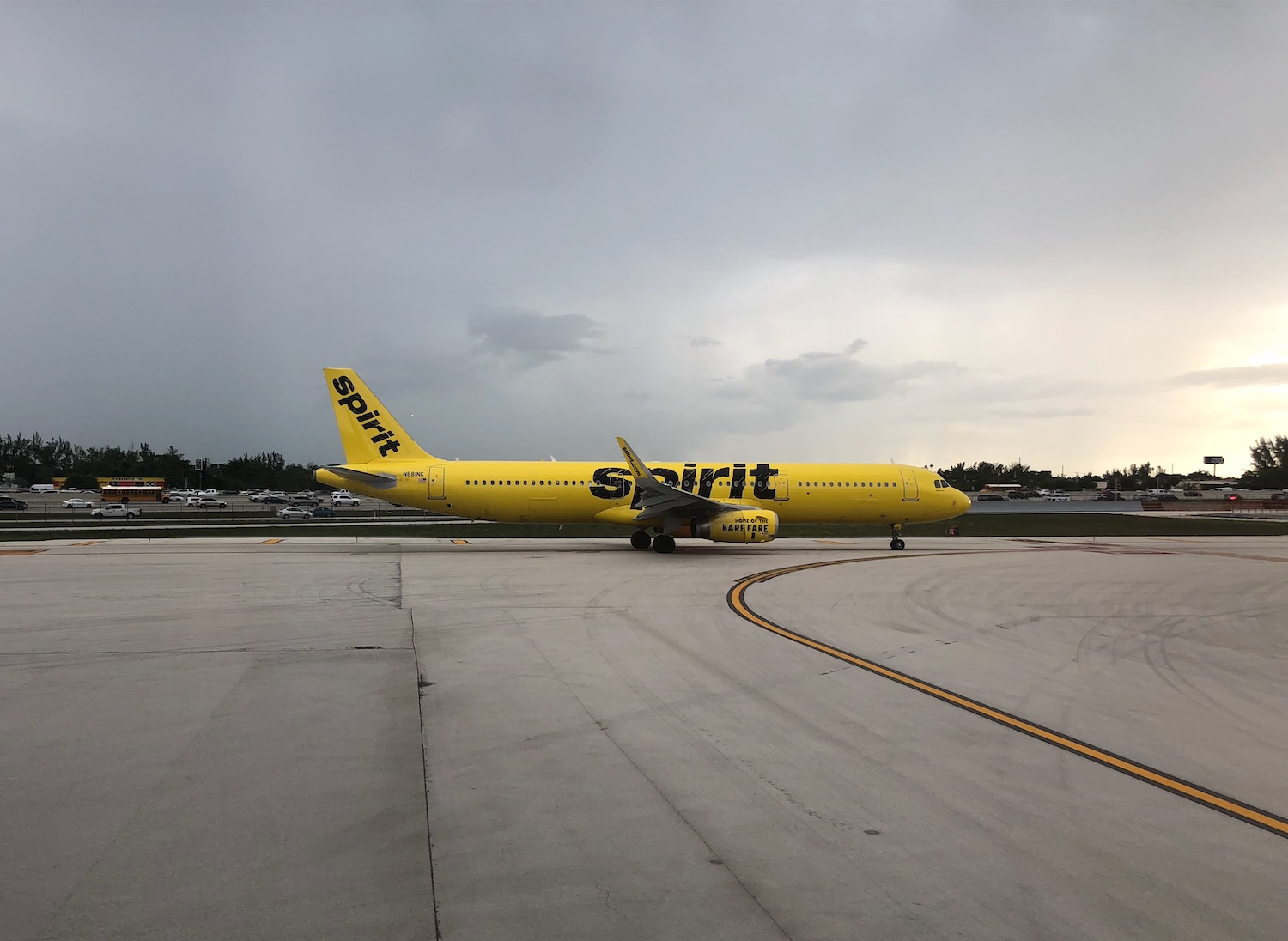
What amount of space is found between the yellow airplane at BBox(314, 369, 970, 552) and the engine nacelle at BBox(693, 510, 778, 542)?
1.10 m

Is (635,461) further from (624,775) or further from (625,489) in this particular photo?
(624,775)

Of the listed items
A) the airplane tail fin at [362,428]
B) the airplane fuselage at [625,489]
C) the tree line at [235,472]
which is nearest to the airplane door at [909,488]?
the airplane fuselage at [625,489]

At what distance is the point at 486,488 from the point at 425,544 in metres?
4.47

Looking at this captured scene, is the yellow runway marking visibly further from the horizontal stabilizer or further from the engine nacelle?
the horizontal stabilizer

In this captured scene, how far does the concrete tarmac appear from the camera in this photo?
13.2ft

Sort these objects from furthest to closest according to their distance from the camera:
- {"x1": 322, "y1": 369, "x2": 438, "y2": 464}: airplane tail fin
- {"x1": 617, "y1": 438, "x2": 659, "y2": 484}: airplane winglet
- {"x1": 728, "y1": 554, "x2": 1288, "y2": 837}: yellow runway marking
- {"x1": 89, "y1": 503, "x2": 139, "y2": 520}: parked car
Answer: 1. {"x1": 89, "y1": 503, "x2": 139, "y2": 520}: parked car
2. {"x1": 322, "y1": 369, "x2": 438, "y2": 464}: airplane tail fin
3. {"x1": 617, "y1": 438, "x2": 659, "y2": 484}: airplane winglet
4. {"x1": 728, "y1": 554, "x2": 1288, "y2": 837}: yellow runway marking

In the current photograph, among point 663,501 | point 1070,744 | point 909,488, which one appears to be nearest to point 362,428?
point 663,501

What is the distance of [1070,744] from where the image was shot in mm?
6910

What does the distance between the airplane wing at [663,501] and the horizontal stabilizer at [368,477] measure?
341 inches

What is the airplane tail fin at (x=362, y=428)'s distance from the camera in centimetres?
2847

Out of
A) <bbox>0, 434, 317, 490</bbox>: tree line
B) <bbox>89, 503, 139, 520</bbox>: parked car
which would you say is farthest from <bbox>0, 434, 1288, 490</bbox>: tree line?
<bbox>89, 503, 139, 520</bbox>: parked car

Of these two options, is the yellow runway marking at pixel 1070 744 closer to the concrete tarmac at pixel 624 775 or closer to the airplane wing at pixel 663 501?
the concrete tarmac at pixel 624 775

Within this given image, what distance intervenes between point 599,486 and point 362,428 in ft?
29.6

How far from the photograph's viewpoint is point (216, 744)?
654 centimetres
